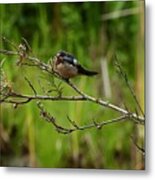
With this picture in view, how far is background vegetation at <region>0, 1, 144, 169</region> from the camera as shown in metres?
1.80

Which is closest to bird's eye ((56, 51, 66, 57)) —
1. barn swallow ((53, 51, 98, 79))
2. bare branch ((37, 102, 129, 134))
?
barn swallow ((53, 51, 98, 79))

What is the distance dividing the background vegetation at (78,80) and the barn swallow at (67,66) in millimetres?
18

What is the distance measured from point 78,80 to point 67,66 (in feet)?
0.20

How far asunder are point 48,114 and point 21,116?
96 millimetres

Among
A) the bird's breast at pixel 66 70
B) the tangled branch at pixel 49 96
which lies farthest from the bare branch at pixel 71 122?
the bird's breast at pixel 66 70

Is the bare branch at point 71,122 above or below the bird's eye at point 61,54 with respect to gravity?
below

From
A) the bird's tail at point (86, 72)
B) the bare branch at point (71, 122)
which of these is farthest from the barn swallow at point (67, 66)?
the bare branch at point (71, 122)

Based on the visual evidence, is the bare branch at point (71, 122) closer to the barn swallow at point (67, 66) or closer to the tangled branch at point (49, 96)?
the tangled branch at point (49, 96)

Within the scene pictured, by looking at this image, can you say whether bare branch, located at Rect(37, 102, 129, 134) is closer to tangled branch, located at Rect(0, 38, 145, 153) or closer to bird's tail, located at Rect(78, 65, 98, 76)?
tangled branch, located at Rect(0, 38, 145, 153)

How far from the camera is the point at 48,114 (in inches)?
72.3

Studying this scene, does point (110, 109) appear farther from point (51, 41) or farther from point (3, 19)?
point (3, 19)

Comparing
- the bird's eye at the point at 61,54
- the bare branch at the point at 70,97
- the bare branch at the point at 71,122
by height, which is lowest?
the bare branch at the point at 71,122

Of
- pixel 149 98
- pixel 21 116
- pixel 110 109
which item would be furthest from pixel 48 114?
pixel 149 98

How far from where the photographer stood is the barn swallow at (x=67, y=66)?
5.98ft
